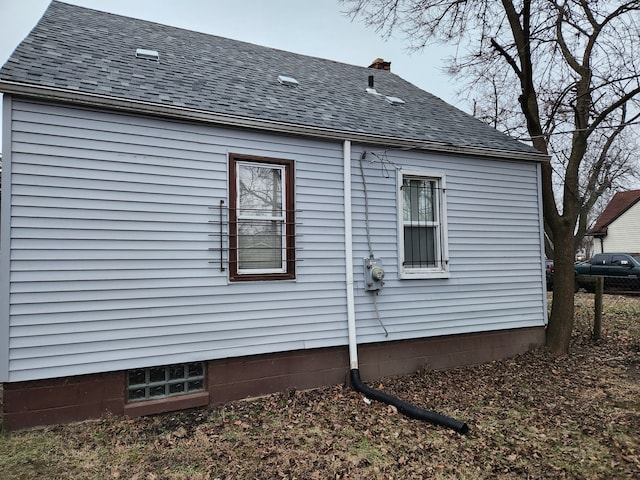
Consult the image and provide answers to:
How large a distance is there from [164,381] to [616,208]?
3635 centimetres

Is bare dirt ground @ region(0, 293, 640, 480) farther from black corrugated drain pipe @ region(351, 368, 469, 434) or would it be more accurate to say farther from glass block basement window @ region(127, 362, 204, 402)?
glass block basement window @ region(127, 362, 204, 402)

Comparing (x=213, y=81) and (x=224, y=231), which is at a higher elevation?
(x=213, y=81)

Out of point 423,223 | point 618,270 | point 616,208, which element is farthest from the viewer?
point 616,208

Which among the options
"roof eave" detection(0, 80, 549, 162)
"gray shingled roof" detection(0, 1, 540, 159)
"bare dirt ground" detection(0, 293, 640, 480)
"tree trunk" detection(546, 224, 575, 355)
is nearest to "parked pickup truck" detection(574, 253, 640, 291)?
"tree trunk" detection(546, 224, 575, 355)

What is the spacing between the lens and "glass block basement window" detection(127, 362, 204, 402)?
183 inches

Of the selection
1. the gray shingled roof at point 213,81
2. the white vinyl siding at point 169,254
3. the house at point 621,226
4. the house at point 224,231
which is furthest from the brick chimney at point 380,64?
the house at point 621,226

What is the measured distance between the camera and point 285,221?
546 centimetres

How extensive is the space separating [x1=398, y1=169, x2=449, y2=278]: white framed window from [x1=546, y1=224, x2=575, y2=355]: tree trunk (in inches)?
99.6

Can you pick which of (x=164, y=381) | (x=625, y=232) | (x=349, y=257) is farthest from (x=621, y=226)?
(x=164, y=381)

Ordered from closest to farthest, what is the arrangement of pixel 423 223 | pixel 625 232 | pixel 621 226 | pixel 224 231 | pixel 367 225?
pixel 224 231, pixel 367 225, pixel 423 223, pixel 625 232, pixel 621 226

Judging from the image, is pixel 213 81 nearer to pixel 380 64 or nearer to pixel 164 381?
pixel 164 381

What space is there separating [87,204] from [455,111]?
7.22 meters

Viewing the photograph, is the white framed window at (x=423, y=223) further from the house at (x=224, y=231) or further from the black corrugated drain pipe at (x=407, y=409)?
the black corrugated drain pipe at (x=407, y=409)

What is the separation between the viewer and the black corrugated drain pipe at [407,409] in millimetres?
4332
